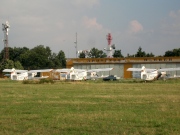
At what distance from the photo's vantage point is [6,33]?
89.6m

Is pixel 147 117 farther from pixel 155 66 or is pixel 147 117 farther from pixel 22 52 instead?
pixel 22 52

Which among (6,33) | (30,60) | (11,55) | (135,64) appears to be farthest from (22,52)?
(135,64)

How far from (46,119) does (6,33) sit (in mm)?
81735

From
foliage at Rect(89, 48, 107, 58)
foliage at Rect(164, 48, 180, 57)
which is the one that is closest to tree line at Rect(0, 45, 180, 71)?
foliage at Rect(164, 48, 180, 57)

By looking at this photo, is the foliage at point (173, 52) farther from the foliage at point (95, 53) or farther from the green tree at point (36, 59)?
the green tree at point (36, 59)

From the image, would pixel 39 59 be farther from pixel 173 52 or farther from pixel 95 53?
pixel 173 52

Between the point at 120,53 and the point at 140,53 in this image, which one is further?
the point at 120,53

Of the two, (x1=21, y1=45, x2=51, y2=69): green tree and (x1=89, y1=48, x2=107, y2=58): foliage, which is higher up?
(x1=89, y1=48, x2=107, y2=58): foliage

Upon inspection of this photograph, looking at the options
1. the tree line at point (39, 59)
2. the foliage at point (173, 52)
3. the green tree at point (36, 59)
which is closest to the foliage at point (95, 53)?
the tree line at point (39, 59)

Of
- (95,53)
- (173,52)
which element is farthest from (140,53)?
(95,53)

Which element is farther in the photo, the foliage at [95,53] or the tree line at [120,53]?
the foliage at [95,53]

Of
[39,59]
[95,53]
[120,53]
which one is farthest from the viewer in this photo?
[95,53]

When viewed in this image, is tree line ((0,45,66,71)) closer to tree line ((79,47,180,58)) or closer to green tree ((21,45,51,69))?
green tree ((21,45,51,69))

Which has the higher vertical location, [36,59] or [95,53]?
[95,53]
